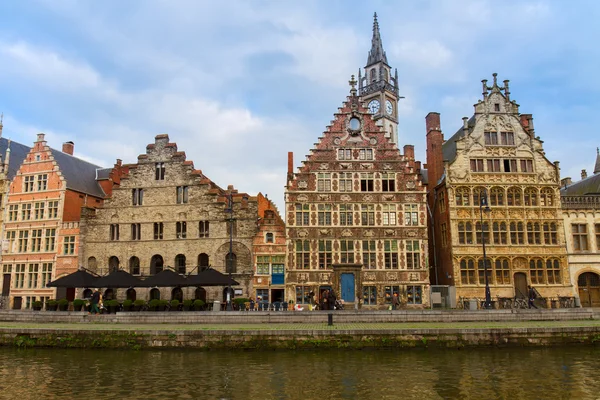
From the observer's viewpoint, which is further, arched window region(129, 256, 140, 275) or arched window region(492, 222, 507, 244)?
arched window region(129, 256, 140, 275)

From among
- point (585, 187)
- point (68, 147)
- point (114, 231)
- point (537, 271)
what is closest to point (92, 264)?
point (114, 231)

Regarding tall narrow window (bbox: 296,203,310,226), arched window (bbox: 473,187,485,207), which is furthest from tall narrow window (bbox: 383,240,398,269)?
arched window (bbox: 473,187,485,207)

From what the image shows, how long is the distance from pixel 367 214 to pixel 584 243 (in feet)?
54.7

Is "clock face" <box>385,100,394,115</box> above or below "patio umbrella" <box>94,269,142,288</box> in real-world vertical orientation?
above

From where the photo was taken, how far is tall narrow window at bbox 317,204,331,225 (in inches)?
1463

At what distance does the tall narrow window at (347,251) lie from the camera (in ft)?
120

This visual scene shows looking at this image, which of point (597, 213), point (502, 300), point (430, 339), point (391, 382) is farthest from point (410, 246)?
point (391, 382)

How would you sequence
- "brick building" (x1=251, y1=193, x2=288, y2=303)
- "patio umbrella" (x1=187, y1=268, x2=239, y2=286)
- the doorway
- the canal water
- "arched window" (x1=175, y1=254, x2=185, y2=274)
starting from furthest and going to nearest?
"arched window" (x1=175, y1=254, x2=185, y2=274) < the doorway < "brick building" (x1=251, y1=193, x2=288, y2=303) < "patio umbrella" (x1=187, y1=268, x2=239, y2=286) < the canal water

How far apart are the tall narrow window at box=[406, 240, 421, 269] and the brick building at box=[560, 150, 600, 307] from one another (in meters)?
11.3

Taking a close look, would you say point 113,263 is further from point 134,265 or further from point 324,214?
point 324,214

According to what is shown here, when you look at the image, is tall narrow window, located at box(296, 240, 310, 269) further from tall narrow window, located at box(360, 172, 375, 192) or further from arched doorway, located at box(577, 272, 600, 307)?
arched doorway, located at box(577, 272, 600, 307)

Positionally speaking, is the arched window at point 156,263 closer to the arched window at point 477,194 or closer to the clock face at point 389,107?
the arched window at point 477,194

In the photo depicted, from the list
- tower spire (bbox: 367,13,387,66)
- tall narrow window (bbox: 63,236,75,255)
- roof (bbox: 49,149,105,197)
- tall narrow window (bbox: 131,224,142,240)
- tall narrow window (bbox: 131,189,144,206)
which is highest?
tower spire (bbox: 367,13,387,66)

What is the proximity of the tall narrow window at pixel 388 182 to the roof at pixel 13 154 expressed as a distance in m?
32.2
